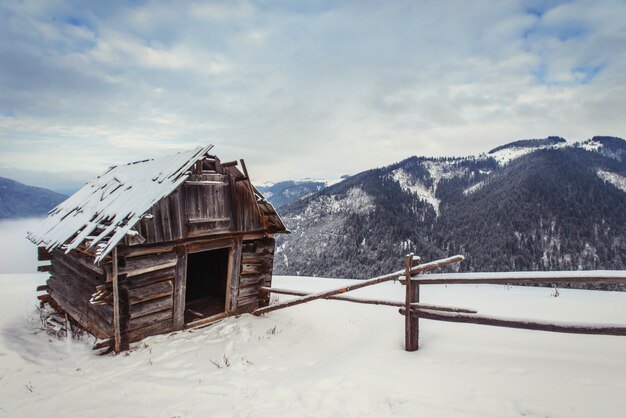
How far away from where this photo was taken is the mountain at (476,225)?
106125 mm

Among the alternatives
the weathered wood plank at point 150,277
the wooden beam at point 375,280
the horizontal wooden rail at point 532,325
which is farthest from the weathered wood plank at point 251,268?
the horizontal wooden rail at point 532,325

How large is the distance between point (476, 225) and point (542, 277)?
478 feet

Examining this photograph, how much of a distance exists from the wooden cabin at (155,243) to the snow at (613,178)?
222631 mm

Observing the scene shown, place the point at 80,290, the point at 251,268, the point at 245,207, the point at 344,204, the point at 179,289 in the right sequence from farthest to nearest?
the point at 344,204 → the point at 251,268 → the point at 245,207 → the point at 80,290 → the point at 179,289

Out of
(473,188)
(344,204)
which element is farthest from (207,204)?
(473,188)

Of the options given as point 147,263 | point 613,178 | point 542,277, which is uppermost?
point 613,178

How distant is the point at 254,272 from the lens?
30.3 ft

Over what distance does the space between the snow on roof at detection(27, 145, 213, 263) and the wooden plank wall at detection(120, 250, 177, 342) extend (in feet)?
2.48

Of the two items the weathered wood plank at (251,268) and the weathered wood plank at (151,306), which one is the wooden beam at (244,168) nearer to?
the weathered wood plank at (251,268)

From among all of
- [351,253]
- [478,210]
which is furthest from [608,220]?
[351,253]

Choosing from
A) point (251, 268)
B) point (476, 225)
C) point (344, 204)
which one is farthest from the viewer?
point (344, 204)

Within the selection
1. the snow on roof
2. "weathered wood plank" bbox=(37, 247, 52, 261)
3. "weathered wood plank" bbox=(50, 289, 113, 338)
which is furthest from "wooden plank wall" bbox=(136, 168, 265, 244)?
"weathered wood plank" bbox=(37, 247, 52, 261)

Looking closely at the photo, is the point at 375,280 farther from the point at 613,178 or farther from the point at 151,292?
the point at 613,178

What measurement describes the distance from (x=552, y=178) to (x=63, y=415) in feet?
627
